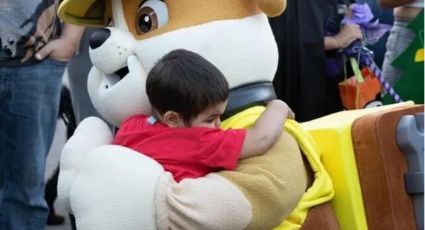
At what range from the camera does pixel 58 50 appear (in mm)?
3037

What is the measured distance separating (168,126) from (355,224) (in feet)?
1.95

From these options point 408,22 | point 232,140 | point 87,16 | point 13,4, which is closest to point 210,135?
point 232,140

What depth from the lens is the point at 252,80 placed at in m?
2.23

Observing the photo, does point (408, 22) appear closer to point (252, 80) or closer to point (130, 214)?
point (252, 80)

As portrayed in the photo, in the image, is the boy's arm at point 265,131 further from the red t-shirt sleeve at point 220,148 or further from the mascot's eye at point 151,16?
the mascot's eye at point 151,16

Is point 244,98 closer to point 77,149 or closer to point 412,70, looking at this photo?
point 77,149

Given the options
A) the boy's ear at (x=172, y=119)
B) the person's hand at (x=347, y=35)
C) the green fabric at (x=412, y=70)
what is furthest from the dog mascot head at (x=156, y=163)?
the green fabric at (x=412, y=70)

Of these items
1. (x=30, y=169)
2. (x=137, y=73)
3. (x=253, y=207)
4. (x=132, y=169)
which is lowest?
(x=30, y=169)

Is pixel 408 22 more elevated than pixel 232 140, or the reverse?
pixel 232 140

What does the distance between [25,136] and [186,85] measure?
1.18 metres

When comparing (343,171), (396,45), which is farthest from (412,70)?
(343,171)

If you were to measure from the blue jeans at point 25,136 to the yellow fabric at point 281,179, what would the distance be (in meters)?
1.04

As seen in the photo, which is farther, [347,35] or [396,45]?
[396,45]

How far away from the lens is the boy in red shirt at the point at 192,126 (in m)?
2.02
